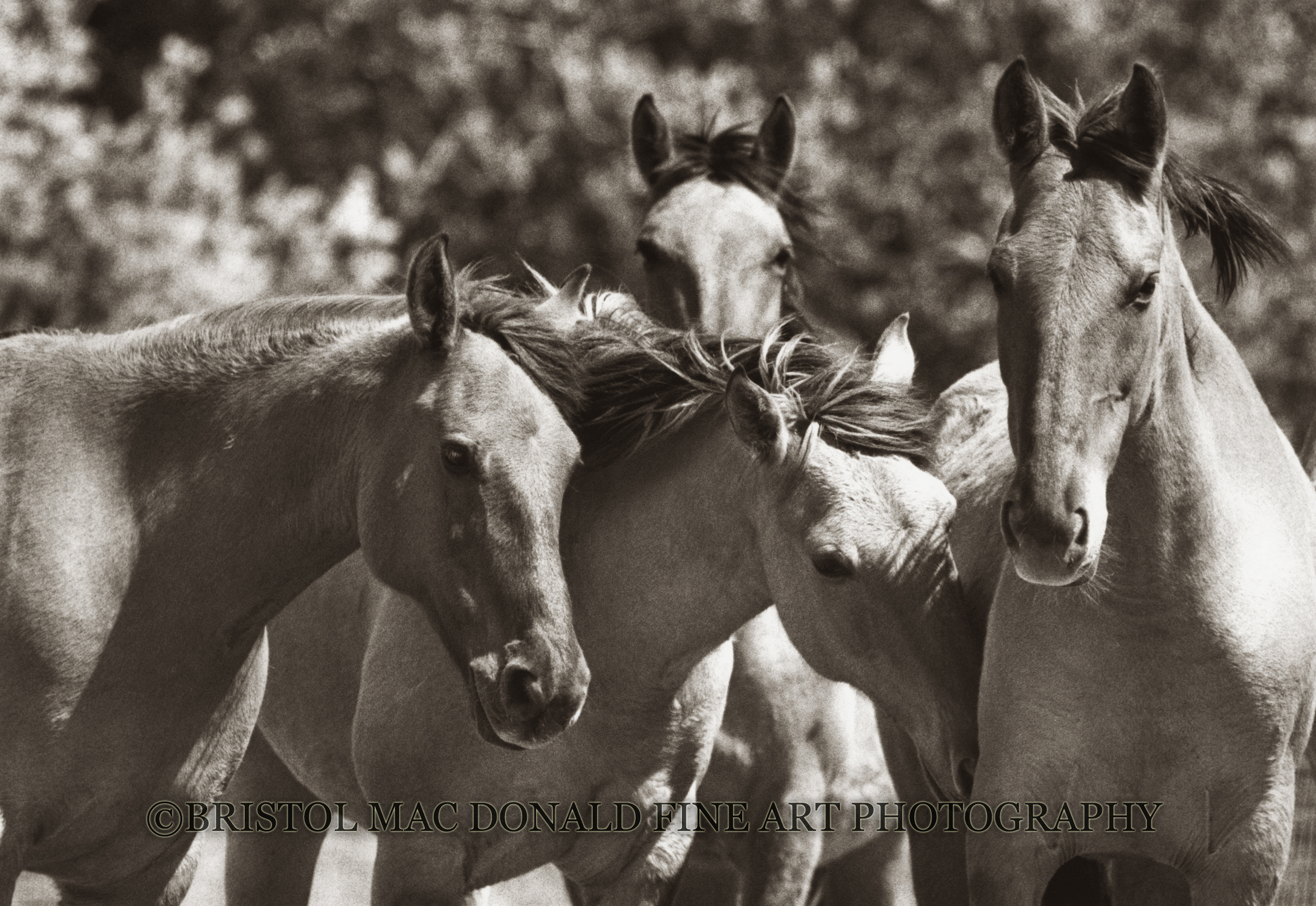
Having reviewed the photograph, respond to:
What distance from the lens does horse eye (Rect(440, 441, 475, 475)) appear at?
13.3ft

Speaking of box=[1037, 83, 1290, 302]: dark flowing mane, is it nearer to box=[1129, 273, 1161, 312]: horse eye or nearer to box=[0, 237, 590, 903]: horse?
box=[1129, 273, 1161, 312]: horse eye

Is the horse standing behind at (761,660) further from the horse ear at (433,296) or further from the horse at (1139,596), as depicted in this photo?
the horse ear at (433,296)

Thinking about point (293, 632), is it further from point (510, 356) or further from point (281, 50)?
point (281, 50)

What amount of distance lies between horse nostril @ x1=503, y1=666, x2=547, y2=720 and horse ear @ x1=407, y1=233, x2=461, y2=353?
0.81 m

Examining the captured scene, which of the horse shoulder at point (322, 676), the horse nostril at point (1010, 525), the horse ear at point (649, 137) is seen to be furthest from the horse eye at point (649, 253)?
the horse nostril at point (1010, 525)

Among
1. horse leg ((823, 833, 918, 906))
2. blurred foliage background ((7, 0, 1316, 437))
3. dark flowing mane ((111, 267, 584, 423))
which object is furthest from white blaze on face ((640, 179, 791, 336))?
blurred foliage background ((7, 0, 1316, 437))

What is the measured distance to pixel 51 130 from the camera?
1184cm

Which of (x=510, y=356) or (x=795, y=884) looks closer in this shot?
(x=510, y=356)

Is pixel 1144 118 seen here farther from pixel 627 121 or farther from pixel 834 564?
pixel 627 121

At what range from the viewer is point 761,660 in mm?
→ 5484

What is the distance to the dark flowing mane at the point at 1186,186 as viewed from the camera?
4020mm

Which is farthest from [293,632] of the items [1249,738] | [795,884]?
[1249,738]

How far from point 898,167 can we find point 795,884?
8.63 meters

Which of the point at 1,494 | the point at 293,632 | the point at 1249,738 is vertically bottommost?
the point at 293,632
